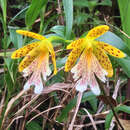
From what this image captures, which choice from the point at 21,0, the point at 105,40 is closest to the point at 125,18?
the point at 105,40

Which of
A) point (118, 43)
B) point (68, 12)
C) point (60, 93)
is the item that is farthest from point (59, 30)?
point (60, 93)

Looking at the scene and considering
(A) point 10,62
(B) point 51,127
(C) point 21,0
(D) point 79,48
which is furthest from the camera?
(C) point 21,0

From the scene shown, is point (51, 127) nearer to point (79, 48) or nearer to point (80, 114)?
point (80, 114)

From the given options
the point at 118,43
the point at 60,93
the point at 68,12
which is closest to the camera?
the point at 118,43

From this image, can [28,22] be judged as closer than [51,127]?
Yes

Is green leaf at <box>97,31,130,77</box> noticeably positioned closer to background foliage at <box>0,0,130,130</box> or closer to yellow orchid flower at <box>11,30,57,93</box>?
background foliage at <box>0,0,130,130</box>

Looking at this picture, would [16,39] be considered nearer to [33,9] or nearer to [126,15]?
[33,9]

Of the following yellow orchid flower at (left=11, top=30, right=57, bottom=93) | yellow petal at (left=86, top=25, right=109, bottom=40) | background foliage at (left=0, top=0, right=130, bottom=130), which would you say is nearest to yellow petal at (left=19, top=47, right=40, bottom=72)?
yellow orchid flower at (left=11, top=30, right=57, bottom=93)

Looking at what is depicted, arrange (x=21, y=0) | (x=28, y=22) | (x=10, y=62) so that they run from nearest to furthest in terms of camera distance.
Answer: (x=28, y=22), (x=10, y=62), (x=21, y=0)
